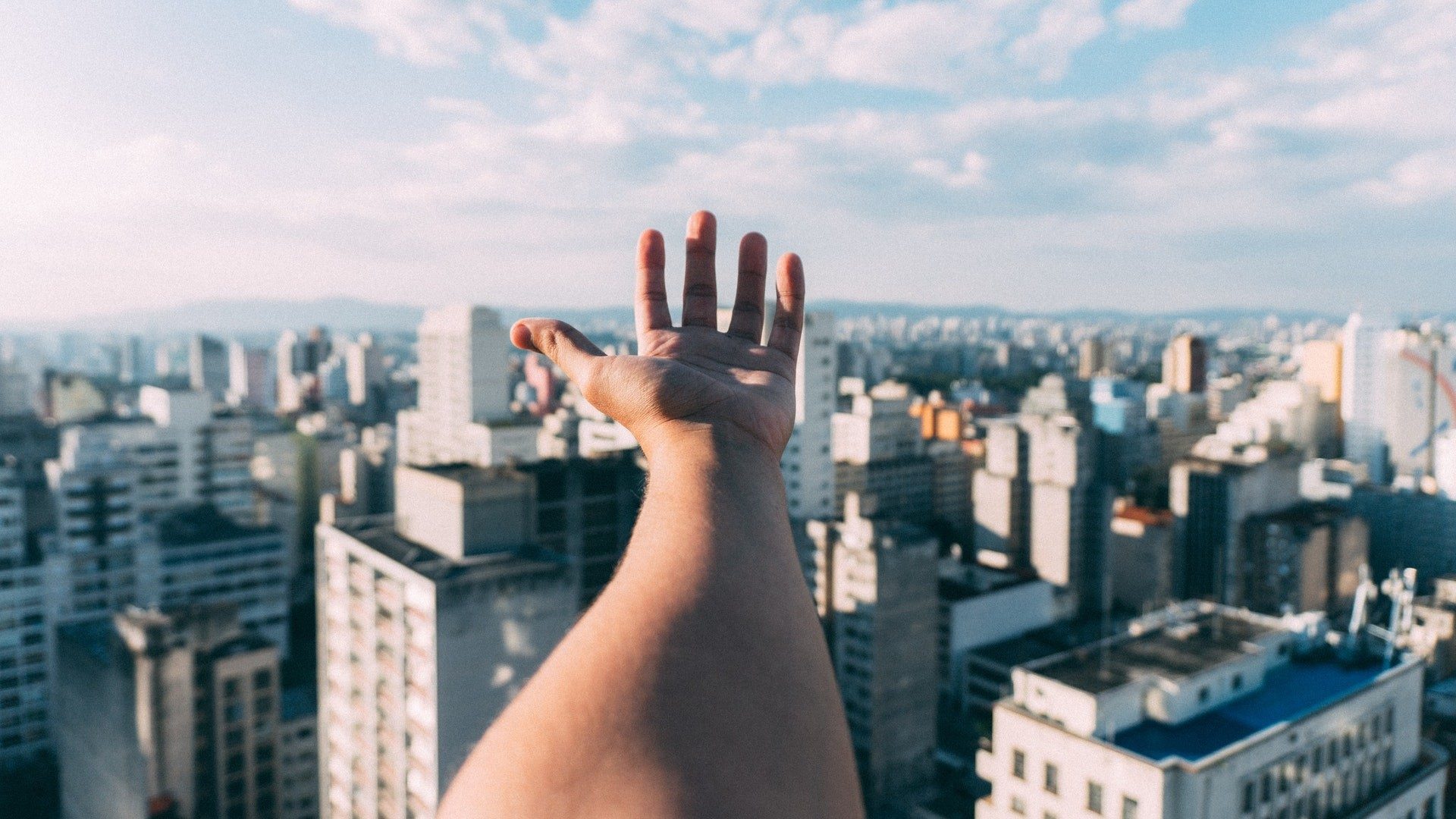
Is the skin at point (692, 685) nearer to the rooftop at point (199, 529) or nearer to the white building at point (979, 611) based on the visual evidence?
the white building at point (979, 611)

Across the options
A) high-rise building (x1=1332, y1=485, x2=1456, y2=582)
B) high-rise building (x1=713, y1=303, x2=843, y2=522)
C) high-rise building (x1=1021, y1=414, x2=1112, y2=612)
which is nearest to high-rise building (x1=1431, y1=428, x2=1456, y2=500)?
high-rise building (x1=1332, y1=485, x2=1456, y2=582)

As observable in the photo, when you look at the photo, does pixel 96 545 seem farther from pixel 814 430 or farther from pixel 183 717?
pixel 814 430

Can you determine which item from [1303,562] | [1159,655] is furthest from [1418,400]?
[1159,655]

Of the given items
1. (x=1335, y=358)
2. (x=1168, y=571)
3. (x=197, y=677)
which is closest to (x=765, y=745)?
(x=197, y=677)

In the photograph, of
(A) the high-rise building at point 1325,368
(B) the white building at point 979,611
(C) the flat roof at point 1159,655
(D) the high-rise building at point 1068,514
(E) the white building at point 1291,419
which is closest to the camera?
(C) the flat roof at point 1159,655

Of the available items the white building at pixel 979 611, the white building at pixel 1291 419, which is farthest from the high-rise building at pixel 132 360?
the white building at pixel 1291 419

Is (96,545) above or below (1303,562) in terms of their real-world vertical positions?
above
